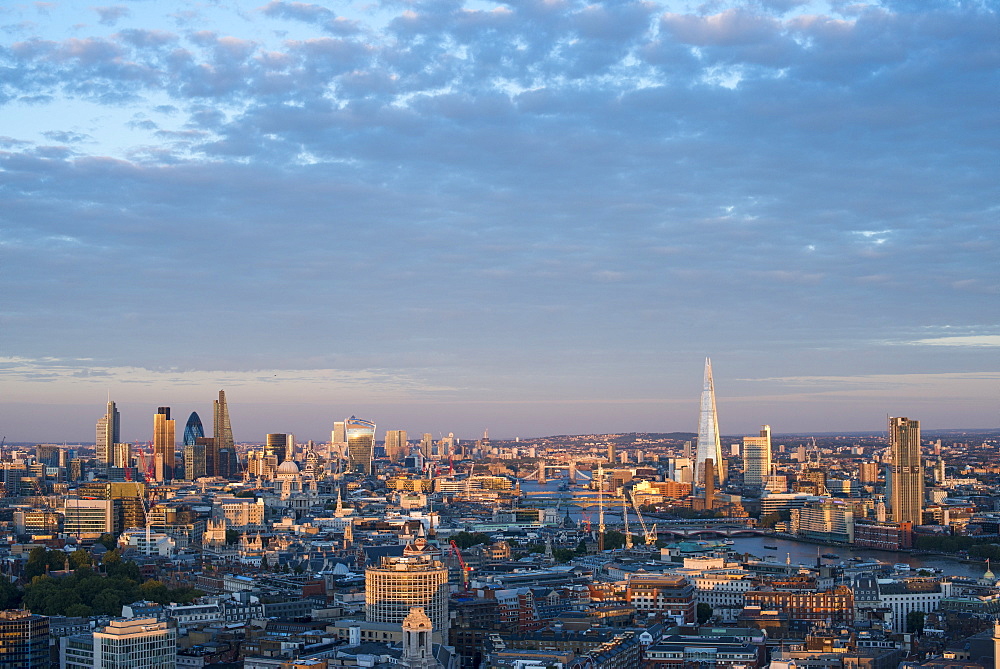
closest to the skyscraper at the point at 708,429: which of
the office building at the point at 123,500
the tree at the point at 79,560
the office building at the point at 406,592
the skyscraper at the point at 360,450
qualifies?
the skyscraper at the point at 360,450

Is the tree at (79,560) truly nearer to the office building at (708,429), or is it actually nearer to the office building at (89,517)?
the office building at (89,517)

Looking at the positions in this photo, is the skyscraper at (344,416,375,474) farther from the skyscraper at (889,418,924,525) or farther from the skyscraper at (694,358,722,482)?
the skyscraper at (889,418,924,525)

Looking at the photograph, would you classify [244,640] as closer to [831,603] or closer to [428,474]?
[831,603]

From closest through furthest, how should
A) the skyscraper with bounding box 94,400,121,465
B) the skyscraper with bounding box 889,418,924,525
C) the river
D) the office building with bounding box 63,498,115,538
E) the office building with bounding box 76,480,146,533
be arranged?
the river
the office building with bounding box 63,498,115,538
the office building with bounding box 76,480,146,533
the skyscraper with bounding box 889,418,924,525
the skyscraper with bounding box 94,400,121,465

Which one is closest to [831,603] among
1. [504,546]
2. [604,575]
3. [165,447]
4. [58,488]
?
[604,575]

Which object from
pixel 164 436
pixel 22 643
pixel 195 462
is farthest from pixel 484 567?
pixel 164 436

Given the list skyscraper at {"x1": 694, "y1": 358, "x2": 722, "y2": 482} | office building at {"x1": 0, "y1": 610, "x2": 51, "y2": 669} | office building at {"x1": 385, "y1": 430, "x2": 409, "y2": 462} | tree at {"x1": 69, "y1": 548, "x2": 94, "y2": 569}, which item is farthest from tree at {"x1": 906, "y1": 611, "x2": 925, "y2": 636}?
office building at {"x1": 385, "y1": 430, "x2": 409, "y2": 462}
